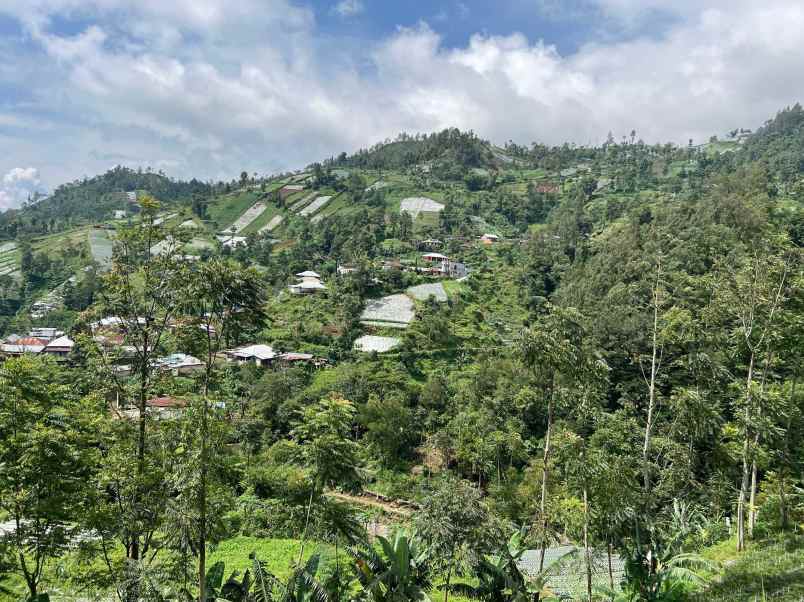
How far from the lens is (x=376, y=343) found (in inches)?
1880

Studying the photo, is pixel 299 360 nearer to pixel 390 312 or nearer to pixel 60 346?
pixel 390 312

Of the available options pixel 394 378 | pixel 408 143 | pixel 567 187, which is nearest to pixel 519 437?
pixel 394 378

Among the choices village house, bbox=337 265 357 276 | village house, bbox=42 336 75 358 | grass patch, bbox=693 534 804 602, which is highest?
village house, bbox=337 265 357 276

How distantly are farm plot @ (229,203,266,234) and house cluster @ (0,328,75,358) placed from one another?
47.6 m

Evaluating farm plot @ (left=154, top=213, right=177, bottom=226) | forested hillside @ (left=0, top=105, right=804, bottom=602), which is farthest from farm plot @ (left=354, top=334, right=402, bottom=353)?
farm plot @ (left=154, top=213, right=177, bottom=226)

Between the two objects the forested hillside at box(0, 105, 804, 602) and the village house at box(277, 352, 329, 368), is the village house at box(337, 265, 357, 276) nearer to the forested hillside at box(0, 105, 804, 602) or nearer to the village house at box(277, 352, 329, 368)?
the forested hillside at box(0, 105, 804, 602)

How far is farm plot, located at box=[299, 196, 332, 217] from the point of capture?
346 ft

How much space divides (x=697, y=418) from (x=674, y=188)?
102 m

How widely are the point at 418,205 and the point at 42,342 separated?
72023 millimetres

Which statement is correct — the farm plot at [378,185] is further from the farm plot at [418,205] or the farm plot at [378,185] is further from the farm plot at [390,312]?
the farm plot at [390,312]

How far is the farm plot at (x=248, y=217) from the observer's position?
103 metres

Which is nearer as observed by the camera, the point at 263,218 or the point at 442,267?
the point at 442,267

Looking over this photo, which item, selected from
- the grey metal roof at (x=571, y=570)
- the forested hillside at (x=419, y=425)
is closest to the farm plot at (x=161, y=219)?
the forested hillside at (x=419, y=425)

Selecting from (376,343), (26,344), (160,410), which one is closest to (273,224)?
(26,344)
